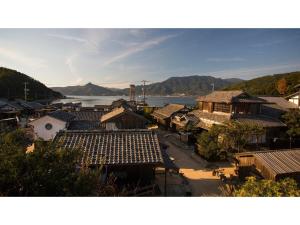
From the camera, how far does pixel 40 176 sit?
18.5ft

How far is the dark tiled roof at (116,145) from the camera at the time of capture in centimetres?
1019

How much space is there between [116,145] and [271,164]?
8532 mm

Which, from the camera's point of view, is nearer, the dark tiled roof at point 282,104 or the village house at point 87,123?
the village house at point 87,123

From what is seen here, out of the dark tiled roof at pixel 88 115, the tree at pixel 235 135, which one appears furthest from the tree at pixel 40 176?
the dark tiled roof at pixel 88 115

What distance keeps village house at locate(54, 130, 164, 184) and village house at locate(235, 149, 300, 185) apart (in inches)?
247

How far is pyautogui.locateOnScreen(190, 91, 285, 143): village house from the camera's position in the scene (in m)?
22.7

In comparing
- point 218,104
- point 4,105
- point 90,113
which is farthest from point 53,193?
point 4,105

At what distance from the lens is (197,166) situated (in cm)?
1802

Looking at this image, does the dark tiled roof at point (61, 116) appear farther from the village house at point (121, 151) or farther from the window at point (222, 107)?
the window at point (222, 107)

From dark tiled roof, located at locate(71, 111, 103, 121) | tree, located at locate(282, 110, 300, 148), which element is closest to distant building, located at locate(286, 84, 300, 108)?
tree, located at locate(282, 110, 300, 148)

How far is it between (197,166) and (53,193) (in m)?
13.9

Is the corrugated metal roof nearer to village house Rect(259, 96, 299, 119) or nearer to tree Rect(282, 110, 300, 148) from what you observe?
tree Rect(282, 110, 300, 148)

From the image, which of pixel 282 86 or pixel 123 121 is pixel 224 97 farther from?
pixel 282 86

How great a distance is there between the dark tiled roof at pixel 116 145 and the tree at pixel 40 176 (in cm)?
361
